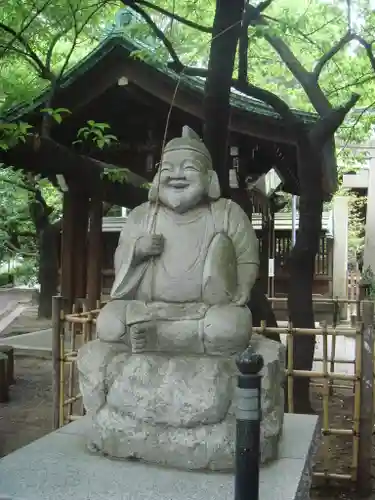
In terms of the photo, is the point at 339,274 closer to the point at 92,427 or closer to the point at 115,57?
the point at 115,57

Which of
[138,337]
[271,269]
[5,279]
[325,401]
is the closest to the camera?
[138,337]

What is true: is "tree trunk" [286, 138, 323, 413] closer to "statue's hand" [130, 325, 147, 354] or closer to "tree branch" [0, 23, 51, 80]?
"tree branch" [0, 23, 51, 80]

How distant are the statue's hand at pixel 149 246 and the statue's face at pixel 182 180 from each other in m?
0.25

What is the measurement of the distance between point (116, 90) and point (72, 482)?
23.8ft

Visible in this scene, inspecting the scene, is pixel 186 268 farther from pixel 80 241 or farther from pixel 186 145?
pixel 80 241

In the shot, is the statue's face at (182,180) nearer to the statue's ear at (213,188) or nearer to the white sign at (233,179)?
the statue's ear at (213,188)

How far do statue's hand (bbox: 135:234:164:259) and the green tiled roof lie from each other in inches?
196

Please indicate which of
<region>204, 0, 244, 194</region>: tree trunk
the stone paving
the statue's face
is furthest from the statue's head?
the stone paving

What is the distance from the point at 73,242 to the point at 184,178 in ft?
27.5

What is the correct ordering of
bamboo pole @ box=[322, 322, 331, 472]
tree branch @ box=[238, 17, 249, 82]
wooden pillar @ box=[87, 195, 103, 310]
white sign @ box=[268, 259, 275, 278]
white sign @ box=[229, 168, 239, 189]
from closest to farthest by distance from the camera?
bamboo pole @ box=[322, 322, 331, 472], tree branch @ box=[238, 17, 249, 82], white sign @ box=[229, 168, 239, 189], wooden pillar @ box=[87, 195, 103, 310], white sign @ box=[268, 259, 275, 278]

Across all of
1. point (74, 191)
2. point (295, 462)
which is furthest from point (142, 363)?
point (74, 191)

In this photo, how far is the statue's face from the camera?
3.59m

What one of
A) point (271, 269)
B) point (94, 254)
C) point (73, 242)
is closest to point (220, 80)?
point (94, 254)

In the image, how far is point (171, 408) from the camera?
316 centimetres
